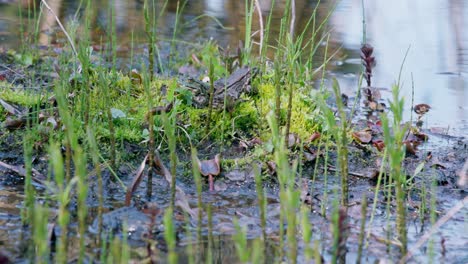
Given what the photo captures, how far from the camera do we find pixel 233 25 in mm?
6828

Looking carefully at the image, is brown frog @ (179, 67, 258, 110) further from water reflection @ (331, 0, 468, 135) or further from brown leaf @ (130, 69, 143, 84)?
water reflection @ (331, 0, 468, 135)

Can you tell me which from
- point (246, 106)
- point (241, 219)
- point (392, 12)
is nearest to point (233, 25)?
point (392, 12)

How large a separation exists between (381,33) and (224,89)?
3170mm

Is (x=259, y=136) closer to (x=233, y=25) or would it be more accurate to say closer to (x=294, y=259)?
(x=294, y=259)

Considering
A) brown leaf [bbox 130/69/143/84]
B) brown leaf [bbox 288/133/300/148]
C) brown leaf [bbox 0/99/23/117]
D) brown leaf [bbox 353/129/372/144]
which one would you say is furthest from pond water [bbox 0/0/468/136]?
brown leaf [bbox 0/99/23/117]

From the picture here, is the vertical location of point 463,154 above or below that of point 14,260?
above

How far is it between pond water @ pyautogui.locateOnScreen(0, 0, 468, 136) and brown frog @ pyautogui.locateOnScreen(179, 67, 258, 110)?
0.81 m

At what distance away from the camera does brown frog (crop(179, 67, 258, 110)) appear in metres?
3.82

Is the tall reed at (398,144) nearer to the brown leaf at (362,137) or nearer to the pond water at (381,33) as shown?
the brown leaf at (362,137)

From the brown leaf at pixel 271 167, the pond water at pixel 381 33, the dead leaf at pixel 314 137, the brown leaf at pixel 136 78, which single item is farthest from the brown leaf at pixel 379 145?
the brown leaf at pixel 136 78

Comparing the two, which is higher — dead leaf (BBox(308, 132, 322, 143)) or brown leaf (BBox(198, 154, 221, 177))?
dead leaf (BBox(308, 132, 322, 143))

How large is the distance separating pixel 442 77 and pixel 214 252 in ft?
11.1

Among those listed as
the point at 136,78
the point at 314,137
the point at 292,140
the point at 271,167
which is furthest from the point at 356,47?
the point at 271,167

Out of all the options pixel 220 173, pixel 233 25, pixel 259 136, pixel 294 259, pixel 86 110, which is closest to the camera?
pixel 294 259
